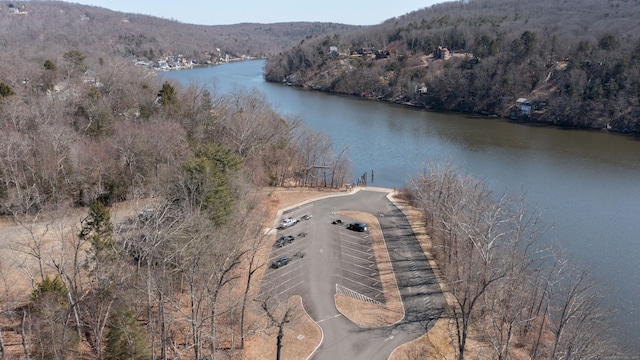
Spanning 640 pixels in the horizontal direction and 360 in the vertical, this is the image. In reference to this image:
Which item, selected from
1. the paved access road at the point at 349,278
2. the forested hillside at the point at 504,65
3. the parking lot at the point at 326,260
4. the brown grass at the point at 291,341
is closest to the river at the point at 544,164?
the forested hillside at the point at 504,65

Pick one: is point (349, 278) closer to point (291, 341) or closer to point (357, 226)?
point (291, 341)

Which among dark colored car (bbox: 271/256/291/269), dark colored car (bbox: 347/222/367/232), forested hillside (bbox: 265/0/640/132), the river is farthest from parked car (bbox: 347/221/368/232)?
forested hillside (bbox: 265/0/640/132)

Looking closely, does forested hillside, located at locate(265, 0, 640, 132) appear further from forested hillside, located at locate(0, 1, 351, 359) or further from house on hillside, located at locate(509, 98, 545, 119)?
forested hillside, located at locate(0, 1, 351, 359)

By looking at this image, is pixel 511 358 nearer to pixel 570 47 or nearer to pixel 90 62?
pixel 90 62

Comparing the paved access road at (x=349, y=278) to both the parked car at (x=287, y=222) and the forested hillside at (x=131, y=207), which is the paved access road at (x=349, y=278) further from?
the forested hillside at (x=131, y=207)

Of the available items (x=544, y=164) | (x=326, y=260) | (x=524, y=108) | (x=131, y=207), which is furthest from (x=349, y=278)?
(x=524, y=108)

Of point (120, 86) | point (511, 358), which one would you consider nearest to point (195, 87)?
point (120, 86)
